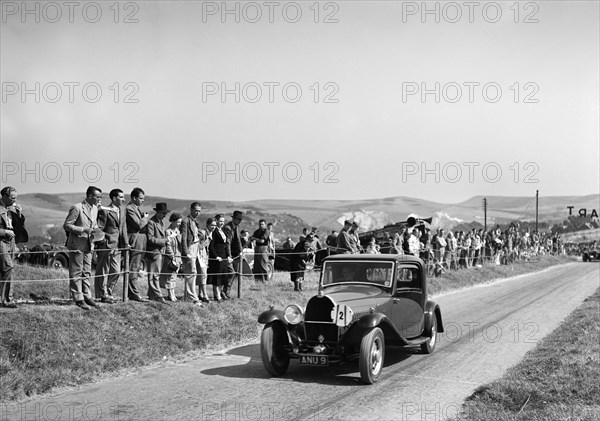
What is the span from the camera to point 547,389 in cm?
858

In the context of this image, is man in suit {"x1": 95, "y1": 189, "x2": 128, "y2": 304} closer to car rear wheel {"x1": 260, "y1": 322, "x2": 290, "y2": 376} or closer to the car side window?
car rear wheel {"x1": 260, "y1": 322, "x2": 290, "y2": 376}

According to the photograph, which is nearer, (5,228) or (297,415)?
(297,415)

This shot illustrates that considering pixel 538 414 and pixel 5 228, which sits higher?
pixel 5 228

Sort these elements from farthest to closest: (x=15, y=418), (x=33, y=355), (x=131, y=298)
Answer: (x=131, y=298) < (x=33, y=355) < (x=15, y=418)

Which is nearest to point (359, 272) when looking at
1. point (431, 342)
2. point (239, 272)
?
point (431, 342)

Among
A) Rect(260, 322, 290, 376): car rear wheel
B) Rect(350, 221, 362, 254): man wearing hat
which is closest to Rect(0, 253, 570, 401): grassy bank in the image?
Rect(260, 322, 290, 376): car rear wheel

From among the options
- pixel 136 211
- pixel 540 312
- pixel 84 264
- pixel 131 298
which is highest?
pixel 136 211

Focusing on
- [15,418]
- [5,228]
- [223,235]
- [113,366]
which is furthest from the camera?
[223,235]

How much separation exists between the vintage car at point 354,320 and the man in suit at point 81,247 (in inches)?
124

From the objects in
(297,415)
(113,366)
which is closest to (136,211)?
(113,366)

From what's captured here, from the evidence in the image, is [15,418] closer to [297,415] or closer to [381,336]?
[297,415]

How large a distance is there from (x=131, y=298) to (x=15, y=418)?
17.3 feet

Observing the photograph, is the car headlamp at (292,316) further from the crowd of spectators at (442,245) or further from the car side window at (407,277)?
the crowd of spectators at (442,245)

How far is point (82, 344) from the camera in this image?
9.88 metres
